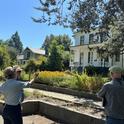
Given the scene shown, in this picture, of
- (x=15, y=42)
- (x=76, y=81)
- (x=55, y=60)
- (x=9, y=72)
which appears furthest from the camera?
(x=15, y=42)

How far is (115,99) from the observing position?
275 inches

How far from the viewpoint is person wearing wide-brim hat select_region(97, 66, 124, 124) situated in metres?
6.93

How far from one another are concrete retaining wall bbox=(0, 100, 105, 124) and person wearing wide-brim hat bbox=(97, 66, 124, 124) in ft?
10.7

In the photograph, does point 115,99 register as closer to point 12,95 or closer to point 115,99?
point 115,99

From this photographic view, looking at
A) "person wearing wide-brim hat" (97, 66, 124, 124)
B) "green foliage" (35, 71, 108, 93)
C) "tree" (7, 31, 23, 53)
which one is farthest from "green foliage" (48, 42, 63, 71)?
"tree" (7, 31, 23, 53)

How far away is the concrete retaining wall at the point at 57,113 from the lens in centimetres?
1086

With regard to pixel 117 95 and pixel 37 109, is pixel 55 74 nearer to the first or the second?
pixel 37 109

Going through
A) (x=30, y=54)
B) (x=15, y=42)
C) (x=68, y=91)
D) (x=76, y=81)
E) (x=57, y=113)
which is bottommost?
(x=57, y=113)

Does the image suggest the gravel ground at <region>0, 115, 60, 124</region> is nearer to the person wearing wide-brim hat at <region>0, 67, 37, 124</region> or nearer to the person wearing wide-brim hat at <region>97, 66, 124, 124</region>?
the person wearing wide-brim hat at <region>0, 67, 37, 124</region>

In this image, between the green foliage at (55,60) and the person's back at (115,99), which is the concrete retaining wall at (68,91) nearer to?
the person's back at (115,99)

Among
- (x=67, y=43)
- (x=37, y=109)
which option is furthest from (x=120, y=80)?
(x=67, y=43)

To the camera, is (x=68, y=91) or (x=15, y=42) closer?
(x=68, y=91)

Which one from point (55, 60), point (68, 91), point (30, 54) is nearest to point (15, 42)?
point (30, 54)

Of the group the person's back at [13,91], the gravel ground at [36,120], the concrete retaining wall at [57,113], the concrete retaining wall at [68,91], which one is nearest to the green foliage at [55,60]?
the concrete retaining wall at [68,91]
